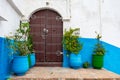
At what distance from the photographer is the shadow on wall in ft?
20.6

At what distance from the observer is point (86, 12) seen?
6379mm

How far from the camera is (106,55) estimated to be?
635cm

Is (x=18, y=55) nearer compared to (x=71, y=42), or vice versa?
(x=18, y=55)

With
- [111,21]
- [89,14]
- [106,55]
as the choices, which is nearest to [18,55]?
[89,14]

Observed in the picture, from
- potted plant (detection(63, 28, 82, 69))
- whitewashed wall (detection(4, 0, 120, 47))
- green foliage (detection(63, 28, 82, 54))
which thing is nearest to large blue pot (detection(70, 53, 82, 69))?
potted plant (detection(63, 28, 82, 69))

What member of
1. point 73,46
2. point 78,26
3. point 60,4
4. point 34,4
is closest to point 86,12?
point 78,26

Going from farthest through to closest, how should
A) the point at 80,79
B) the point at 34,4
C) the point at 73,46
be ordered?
the point at 34,4, the point at 73,46, the point at 80,79

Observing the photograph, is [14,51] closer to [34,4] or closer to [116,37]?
[34,4]

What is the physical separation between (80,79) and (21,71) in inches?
61.6

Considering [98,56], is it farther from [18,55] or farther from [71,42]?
[18,55]

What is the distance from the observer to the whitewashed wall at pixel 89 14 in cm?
632

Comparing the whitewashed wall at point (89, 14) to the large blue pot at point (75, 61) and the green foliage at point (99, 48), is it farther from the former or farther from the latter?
the large blue pot at point (75, 61)

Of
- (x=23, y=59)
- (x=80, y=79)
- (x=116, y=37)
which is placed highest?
(x=116, y=37)

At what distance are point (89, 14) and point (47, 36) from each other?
1.78 meters
